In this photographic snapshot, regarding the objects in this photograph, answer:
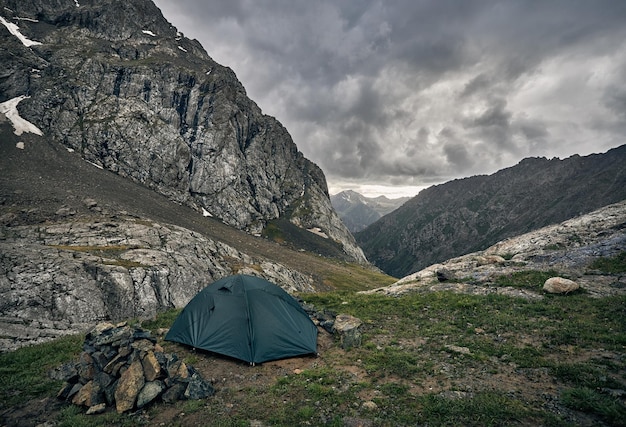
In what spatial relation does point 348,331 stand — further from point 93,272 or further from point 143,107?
point 143,107

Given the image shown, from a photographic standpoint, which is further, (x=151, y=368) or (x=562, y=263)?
(x=562, y=263)

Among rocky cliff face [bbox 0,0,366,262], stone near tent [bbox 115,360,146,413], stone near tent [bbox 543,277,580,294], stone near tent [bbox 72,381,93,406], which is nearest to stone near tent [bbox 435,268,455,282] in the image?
stone near tent [bbox 543,277,580,294]

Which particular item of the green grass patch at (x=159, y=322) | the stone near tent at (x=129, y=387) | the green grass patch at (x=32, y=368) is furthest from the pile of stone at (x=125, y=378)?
the green grass patch at (x=159, y=322)

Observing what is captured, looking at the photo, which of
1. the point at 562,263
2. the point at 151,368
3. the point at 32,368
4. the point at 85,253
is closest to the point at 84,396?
the point at 151,368

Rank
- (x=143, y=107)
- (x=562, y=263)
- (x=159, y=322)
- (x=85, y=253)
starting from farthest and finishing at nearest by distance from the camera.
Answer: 1. (x=143, y=107)
2. (x=85, y=253)
3. (x=562, y=263)
4. (x=159, y=322)

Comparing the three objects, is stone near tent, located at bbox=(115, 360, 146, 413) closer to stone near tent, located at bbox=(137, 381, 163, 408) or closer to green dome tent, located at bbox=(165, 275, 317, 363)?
stone near tent, located at bbox=(137, 381, 163, 408)

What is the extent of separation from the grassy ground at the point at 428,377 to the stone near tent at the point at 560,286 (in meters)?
1.19

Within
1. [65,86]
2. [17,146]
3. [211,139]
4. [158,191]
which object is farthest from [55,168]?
[211,139]

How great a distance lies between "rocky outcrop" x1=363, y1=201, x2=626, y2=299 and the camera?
19.0 meters

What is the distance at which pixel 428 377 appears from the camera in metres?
10.9

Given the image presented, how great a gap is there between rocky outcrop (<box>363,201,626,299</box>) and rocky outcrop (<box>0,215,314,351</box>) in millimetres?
25669

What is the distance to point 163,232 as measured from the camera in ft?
215

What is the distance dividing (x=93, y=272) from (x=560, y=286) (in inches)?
2004

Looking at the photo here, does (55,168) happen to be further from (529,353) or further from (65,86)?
(529,353)
